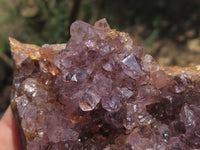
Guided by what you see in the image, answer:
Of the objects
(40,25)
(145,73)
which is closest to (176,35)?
(40,25)

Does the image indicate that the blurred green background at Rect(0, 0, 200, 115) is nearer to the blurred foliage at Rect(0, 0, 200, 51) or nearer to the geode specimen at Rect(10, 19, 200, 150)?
the blurred foliage at Rect(0, 0, 200, 51)

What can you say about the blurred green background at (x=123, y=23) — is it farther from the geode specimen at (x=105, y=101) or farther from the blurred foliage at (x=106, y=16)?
the geode specimen at (x=105, y=101)

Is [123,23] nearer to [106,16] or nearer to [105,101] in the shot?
[106,16]

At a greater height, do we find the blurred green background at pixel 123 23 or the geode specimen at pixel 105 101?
the blurred green background at pixel 123 23

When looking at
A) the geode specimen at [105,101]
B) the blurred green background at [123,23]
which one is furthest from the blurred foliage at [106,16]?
the geode specimen at [105,101]

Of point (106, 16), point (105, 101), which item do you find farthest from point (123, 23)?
point (105, 101)

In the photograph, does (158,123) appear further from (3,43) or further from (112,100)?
(3,43)
